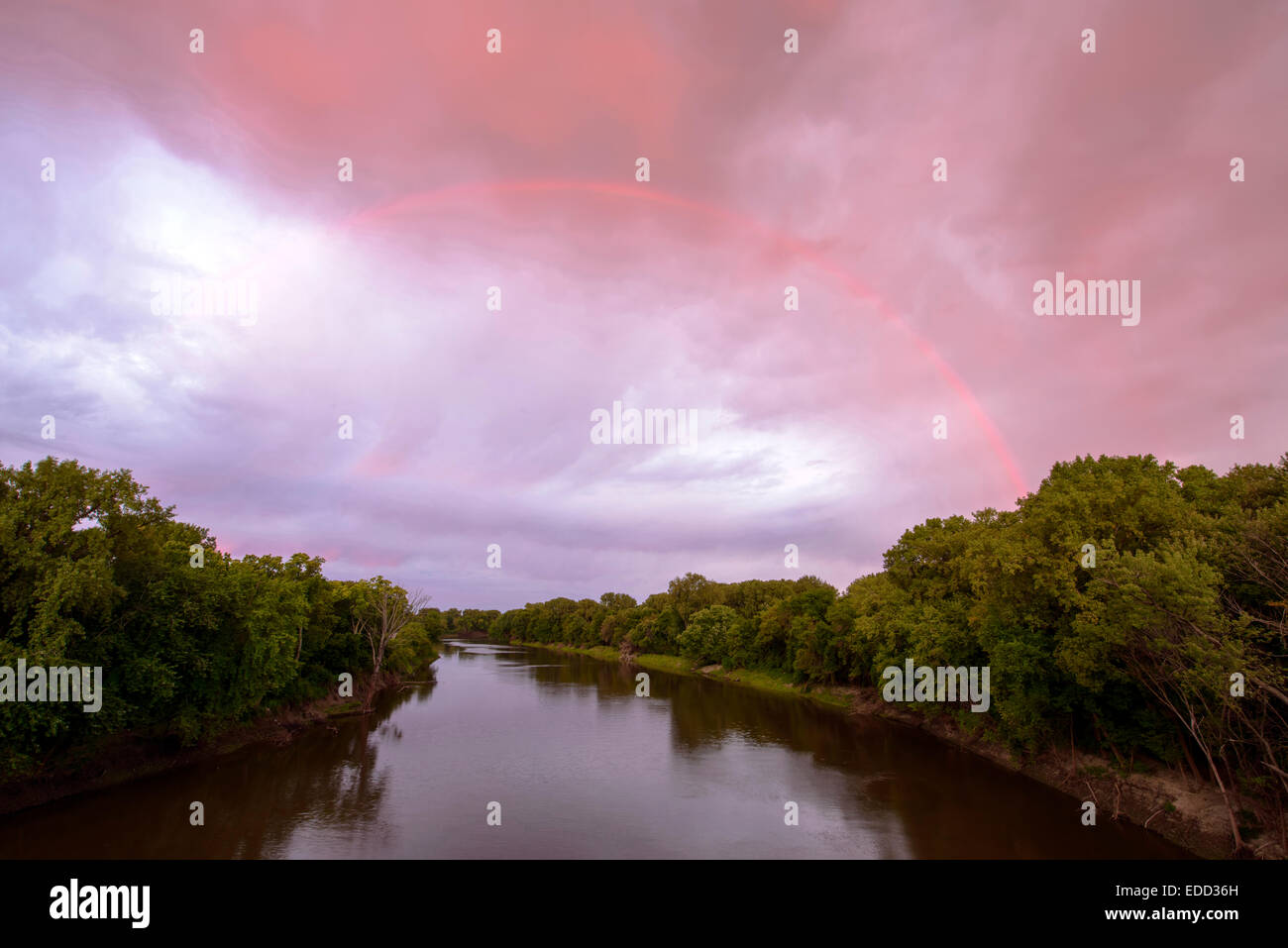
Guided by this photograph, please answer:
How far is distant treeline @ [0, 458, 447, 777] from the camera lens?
25.2 metres

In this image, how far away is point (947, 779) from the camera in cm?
3972

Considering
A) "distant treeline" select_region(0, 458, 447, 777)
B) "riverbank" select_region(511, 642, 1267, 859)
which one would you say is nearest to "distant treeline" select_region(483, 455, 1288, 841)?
"riverbank" select_region(511, 642, 1267, 859)

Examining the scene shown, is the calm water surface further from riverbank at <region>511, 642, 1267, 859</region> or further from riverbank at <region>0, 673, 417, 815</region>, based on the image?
riverbank at <region>511, 642, 1267, 859</region>

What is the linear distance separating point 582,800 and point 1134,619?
27619 mm

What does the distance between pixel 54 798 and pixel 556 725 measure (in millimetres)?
35514

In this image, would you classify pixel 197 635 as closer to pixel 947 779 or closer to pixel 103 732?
pixel 103 732

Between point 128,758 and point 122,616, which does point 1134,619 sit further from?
point 128,758

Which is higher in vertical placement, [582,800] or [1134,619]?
[1134,619]

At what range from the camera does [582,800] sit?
34.0 metres

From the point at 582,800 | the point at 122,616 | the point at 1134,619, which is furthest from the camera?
the point at 582,800

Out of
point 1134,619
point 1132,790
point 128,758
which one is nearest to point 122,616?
point 128,758

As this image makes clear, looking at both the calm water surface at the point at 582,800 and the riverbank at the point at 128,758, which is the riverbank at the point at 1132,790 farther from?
the riverbank at the point at 128,758

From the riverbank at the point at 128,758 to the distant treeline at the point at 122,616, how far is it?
0.93m
